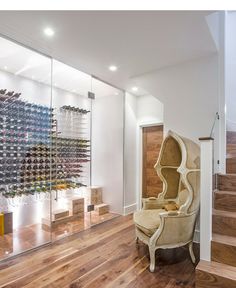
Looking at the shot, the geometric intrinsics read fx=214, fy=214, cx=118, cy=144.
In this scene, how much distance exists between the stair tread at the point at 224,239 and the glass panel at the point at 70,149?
2.41m

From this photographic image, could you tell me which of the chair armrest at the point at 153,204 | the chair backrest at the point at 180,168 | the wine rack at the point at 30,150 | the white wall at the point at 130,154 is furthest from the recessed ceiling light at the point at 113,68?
the chair armrest at the point at 153,204

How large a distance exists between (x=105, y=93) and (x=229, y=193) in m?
3.34

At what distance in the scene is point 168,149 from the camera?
330 cm

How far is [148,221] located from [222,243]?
943mm

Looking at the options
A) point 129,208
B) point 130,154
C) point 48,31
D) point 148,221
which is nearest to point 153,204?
point 148,221

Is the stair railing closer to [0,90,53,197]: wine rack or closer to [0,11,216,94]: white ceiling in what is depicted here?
[0,11,216,94]: white ceiling

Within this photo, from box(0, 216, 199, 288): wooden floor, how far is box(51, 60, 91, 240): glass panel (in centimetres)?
74

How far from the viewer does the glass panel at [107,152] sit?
478 centimetres

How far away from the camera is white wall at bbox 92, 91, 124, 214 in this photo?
482 centimetres

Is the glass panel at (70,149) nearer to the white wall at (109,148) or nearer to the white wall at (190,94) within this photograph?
the white wall at (109,148)

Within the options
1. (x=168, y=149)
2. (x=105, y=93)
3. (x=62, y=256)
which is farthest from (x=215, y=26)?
(x=62, y=256)

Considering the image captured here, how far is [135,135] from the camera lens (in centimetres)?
515

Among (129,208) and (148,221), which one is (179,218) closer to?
A: (148,221)

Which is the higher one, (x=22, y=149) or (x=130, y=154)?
(x=22, y=149)
